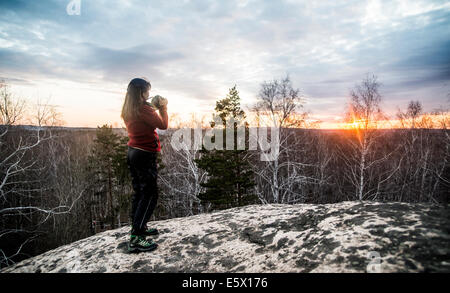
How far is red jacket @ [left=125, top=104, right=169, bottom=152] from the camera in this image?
9.11 feet

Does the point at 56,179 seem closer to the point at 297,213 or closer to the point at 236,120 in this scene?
the point at 236,120

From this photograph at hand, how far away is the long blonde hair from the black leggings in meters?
0.44

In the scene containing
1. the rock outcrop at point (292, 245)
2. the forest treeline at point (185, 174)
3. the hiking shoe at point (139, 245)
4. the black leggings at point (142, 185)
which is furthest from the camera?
the forest treeline at point (185, 174)

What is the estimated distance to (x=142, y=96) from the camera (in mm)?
2834

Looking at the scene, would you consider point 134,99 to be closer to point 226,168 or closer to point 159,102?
point 159,102

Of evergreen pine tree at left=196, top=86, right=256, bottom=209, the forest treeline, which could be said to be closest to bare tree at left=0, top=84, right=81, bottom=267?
the forest treeline

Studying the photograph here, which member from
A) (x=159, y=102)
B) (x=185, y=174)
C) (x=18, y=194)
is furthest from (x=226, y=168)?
(x=18, y=194)

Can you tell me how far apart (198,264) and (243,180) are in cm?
1195

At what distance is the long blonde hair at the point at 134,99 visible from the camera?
2.76m

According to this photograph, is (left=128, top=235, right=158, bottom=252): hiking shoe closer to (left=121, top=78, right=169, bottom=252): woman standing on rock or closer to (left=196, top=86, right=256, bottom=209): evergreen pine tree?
(left=121, top=78, right=169, bottom=252): woman standing on rock

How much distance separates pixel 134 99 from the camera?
278cm

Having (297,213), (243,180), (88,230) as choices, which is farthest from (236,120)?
(88,230)

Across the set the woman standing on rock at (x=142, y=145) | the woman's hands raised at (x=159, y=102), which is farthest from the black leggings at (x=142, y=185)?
the woman's hands raised at (x=159, y=102)

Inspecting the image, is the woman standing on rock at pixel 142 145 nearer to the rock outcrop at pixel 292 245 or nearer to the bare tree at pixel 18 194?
the rock outcrop at pixel 292 245
